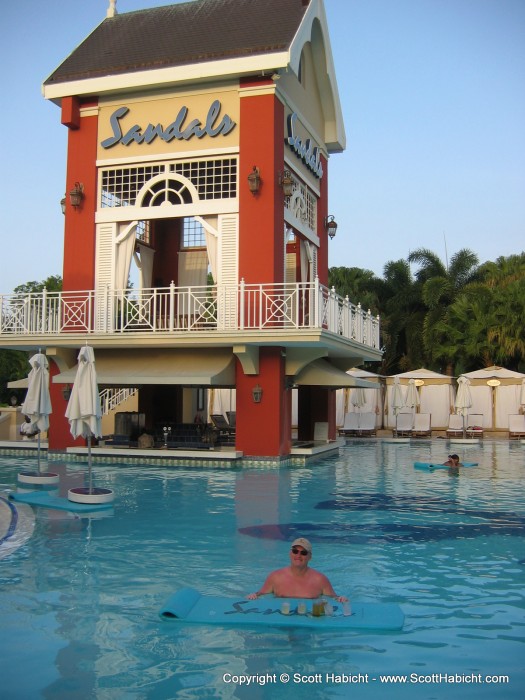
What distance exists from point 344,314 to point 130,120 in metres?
7.39

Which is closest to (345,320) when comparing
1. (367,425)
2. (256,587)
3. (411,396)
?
(367,425)

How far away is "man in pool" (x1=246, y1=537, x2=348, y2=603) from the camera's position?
6840 millimetres

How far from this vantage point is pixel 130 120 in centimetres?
2016

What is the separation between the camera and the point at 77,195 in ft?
66.5

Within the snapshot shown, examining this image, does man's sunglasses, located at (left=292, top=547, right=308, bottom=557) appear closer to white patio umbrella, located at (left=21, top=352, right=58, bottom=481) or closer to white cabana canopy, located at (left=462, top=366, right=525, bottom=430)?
white patio umbrella, located at (left=21, top=352, right=58, bottom=481)

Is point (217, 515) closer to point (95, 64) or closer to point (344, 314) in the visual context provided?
point (344, 314)

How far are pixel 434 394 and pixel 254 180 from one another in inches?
734

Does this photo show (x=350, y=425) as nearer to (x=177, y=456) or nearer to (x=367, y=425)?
(x=367, y=425)

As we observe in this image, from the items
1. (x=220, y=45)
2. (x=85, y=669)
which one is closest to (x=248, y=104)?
(x=220, y=45)

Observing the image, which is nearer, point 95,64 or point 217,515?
point 217,515

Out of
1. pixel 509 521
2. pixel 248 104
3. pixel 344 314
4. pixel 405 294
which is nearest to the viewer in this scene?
pixel 509 521

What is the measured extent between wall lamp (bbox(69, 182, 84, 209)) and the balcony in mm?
2346

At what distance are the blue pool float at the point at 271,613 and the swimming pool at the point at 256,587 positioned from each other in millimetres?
88

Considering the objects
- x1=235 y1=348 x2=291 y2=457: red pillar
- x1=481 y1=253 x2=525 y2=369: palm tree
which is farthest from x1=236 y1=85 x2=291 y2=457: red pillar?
x1=481 y1=253 x2=525 y2=369: palm tree
